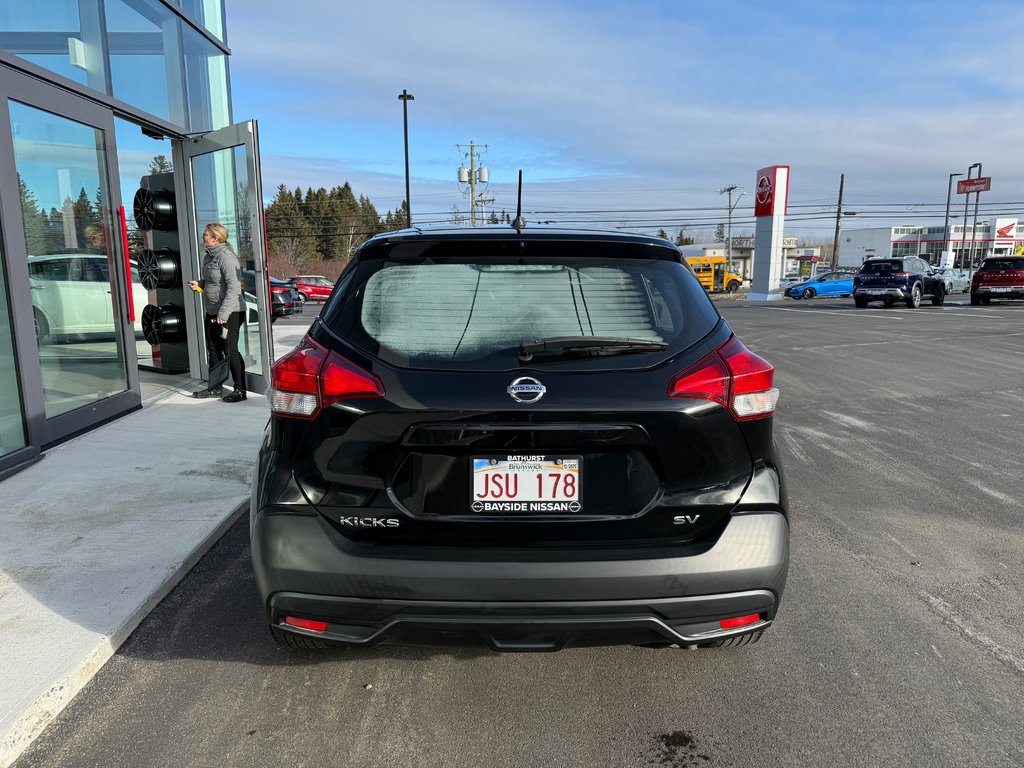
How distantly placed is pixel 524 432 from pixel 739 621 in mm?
973

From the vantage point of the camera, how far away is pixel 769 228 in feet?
138

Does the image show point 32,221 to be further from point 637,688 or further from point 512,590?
point 637,688

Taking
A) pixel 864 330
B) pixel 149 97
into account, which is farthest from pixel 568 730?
pixel 864 330

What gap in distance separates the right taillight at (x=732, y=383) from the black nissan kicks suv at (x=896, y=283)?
Result: 27529 millimetres

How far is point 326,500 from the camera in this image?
236 cm

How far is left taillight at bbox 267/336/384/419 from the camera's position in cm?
235

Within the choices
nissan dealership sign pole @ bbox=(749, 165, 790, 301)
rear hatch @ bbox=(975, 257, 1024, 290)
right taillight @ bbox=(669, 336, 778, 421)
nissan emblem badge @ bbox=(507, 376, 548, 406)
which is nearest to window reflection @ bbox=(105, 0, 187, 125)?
nissan emblem badge @ bbox=(507, 376, 548, 406)

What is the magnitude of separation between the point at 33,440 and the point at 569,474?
5101 mm

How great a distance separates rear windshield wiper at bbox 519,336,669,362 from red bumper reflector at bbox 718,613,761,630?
36.4 inches

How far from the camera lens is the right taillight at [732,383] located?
237cm

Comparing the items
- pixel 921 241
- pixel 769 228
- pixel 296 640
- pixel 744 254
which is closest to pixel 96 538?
pixel 296 640

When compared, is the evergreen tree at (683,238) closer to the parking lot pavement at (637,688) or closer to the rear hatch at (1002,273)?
the rear hatch at (1002,273)

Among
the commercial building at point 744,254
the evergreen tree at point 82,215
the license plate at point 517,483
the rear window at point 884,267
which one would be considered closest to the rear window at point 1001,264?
the rear window at point 884,267

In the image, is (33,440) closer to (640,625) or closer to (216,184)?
(216,184)
